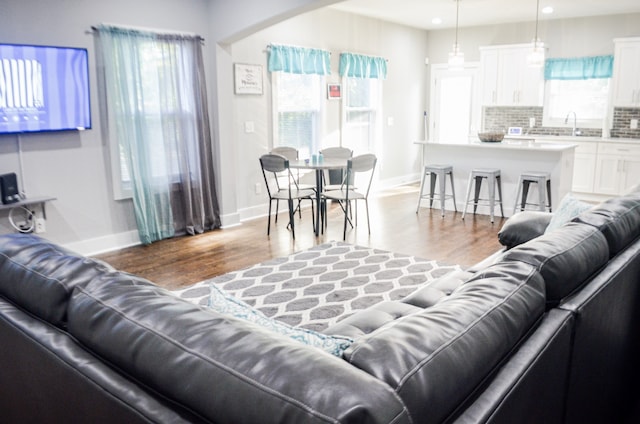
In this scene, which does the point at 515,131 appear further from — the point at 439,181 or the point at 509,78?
the point at 439,181

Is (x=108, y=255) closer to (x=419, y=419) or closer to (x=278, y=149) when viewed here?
(x=278, y=149)

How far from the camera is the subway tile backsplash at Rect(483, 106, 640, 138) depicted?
7.85 meters

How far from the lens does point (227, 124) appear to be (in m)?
6.07

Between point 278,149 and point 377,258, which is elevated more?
point 278,149

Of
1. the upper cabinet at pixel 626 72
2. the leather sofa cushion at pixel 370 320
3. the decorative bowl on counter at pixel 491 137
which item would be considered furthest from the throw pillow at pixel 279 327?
the upper cabinet at pixel 626 72

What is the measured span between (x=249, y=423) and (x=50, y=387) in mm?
811

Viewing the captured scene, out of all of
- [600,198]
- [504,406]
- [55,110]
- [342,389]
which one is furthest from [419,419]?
[600,198]

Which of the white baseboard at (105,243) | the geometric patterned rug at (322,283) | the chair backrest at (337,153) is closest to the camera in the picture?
the geometric patterned rug at (322,283)

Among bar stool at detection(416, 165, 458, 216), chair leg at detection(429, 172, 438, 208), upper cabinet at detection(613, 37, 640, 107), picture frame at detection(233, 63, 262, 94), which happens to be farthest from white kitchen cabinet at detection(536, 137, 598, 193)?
picture frame at detection(233, 63, 262, 94)

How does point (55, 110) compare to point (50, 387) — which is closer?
point (50, 387)

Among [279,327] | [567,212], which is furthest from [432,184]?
[279,327]

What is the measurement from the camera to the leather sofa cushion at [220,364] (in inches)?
35.3

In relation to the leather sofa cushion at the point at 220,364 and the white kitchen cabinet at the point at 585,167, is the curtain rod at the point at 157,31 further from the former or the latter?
the white kitchen cabinet at the point at 585,167

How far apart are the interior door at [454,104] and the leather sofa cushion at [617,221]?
7013mm
